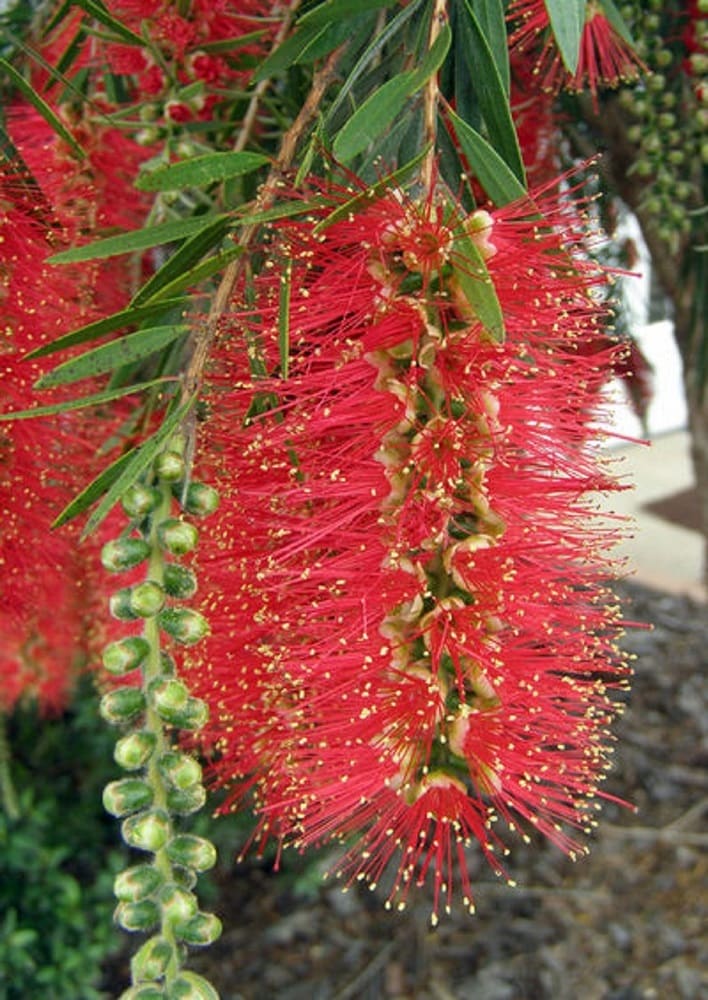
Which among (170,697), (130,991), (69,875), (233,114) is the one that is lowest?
(69,875)

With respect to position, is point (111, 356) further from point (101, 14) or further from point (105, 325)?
point (101, 14)

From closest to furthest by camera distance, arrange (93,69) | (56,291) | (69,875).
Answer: (56,291) < (93,69) < (69,875)

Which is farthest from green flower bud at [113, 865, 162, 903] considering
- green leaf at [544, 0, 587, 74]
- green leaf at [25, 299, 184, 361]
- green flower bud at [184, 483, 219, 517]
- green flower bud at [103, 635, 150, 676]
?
green leaf at [544, 0, 587, 74]

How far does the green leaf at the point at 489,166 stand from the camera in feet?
2.38

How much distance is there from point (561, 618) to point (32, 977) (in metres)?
1.82

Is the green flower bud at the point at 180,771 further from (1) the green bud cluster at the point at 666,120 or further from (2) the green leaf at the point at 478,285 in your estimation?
(1) the green bud cluster at the point at 666,120

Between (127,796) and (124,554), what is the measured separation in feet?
0.49

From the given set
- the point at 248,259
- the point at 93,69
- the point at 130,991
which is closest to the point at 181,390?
the point at 248,259

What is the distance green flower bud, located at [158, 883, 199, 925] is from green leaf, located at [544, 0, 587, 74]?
22.4 inches

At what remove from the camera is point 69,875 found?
8.29 ft

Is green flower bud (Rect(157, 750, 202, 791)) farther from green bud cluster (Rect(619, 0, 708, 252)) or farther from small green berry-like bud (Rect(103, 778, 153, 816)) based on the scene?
green bud cluster (Rect(619, 0, 708, 252))

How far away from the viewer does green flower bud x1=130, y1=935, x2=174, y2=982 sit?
0.65m

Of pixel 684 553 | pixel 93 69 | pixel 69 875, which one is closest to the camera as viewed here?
pixel 93 69

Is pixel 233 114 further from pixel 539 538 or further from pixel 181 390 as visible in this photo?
pixel 539 538
